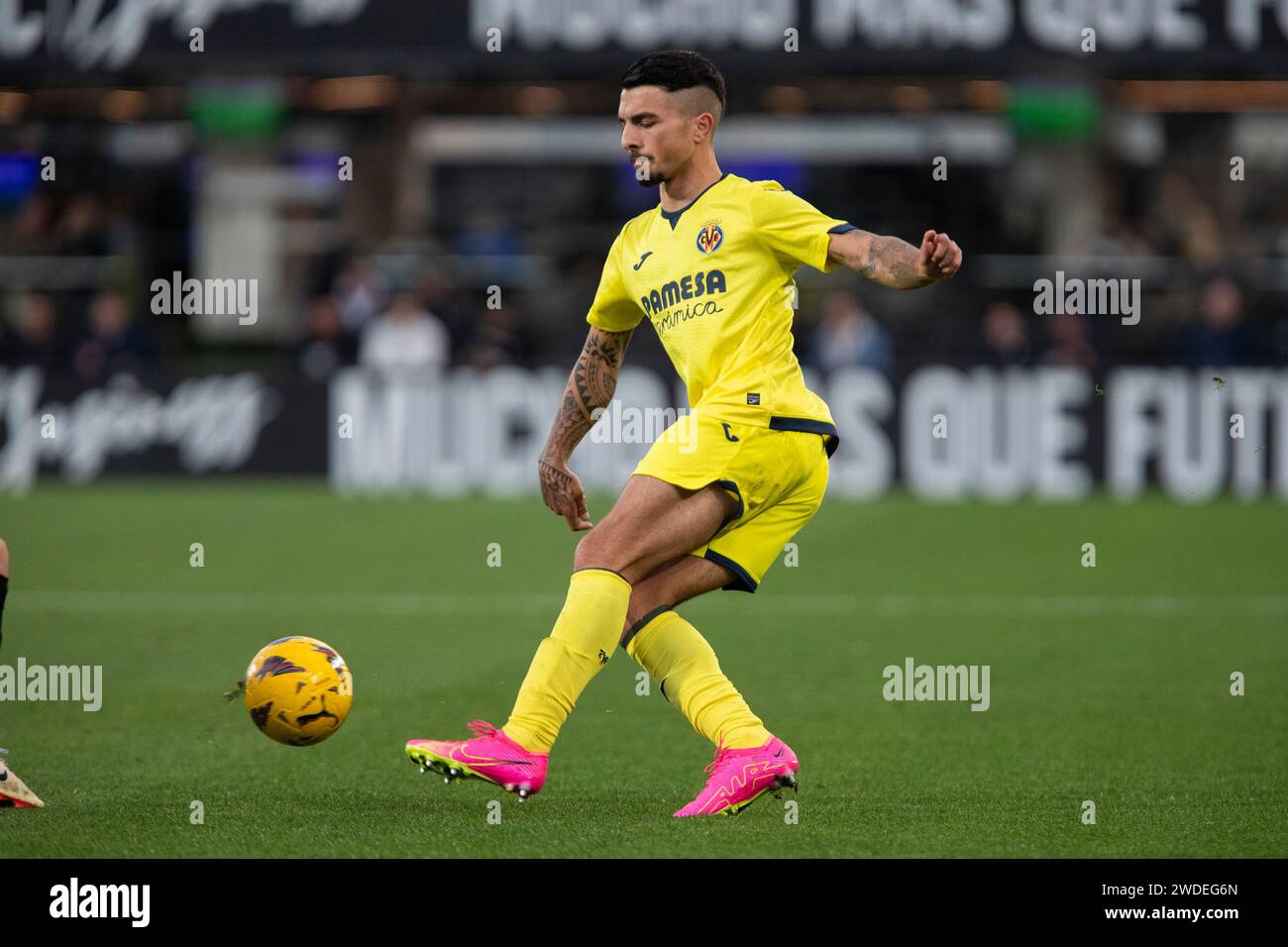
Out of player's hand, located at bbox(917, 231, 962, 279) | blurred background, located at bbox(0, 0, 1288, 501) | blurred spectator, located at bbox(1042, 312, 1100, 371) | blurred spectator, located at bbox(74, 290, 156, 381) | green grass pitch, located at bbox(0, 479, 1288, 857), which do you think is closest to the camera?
player's hand, located at bbox(917, 231, 962, 279)

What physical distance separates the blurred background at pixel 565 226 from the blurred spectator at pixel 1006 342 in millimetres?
54

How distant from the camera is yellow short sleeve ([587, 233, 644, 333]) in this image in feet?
20.2

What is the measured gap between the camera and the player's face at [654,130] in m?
5.86

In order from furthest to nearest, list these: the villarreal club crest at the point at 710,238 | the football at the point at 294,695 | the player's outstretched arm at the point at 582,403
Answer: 1. the player's outstretched arm at the point at 582,403
2. the football at the point at 294,695
3. the villarreal club crest at the point at 710,238

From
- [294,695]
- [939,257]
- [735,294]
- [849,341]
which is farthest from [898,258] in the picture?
[849,341]

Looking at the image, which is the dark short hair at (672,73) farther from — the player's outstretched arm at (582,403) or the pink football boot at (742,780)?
the pink football boot at (742,780)

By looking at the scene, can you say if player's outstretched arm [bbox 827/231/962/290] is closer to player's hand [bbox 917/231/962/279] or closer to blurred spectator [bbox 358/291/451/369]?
player's hand [bbox 917/231/962/279]

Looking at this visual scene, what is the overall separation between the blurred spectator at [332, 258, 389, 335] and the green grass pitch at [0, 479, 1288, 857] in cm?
388

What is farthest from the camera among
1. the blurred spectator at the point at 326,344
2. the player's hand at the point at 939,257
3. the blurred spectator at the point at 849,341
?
the blurred spectator at the point at 326,344

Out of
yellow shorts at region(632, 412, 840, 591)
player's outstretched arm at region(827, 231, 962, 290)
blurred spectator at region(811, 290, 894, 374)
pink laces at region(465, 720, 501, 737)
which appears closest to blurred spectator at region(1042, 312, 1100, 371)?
blurred spectator at region(811, 290, 894, 374)

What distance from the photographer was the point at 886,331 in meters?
20.9

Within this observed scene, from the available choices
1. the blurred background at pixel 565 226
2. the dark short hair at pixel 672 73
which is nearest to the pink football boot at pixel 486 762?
the dark short hair at pixel 672 73

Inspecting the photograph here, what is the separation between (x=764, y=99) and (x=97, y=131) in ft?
29.1

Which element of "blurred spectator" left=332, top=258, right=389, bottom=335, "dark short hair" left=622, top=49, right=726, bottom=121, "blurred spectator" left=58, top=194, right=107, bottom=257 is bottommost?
"dark short hair" left=622, top=49, right=726, bottom=121
